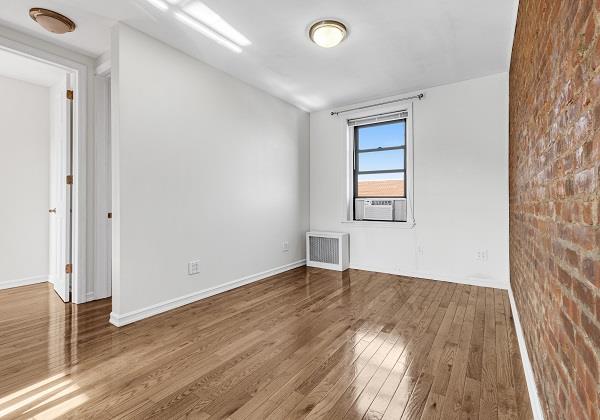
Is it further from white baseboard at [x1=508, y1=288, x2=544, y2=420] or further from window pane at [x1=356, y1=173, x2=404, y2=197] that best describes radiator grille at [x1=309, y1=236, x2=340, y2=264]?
white baseboard at [x1=508, y1=288, x2=544, y2=420]

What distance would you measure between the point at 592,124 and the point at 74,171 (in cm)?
389

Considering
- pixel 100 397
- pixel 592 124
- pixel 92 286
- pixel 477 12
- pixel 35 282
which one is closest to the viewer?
pixel 592 124

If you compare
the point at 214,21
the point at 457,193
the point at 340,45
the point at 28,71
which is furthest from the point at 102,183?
the point at 457,193

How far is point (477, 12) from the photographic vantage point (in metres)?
2.39

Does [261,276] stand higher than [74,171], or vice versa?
[74,171]

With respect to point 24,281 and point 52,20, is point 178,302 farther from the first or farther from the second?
point 52,20

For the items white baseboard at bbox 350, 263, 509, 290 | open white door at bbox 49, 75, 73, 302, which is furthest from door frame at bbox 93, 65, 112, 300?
white baseboard at bbox 350, 263, 509, 290

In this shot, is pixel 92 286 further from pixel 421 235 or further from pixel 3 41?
pixel 421 235

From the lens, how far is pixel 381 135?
4.49 meters

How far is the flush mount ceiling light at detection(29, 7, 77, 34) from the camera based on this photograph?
7.79ft

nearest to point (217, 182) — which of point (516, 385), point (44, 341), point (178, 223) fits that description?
point (178, 223)

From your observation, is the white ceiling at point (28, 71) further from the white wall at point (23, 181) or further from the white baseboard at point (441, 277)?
the white baseboard at point (441, 277)

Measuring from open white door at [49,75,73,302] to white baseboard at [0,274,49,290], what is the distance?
0.40m

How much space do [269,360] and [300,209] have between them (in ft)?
9.99
